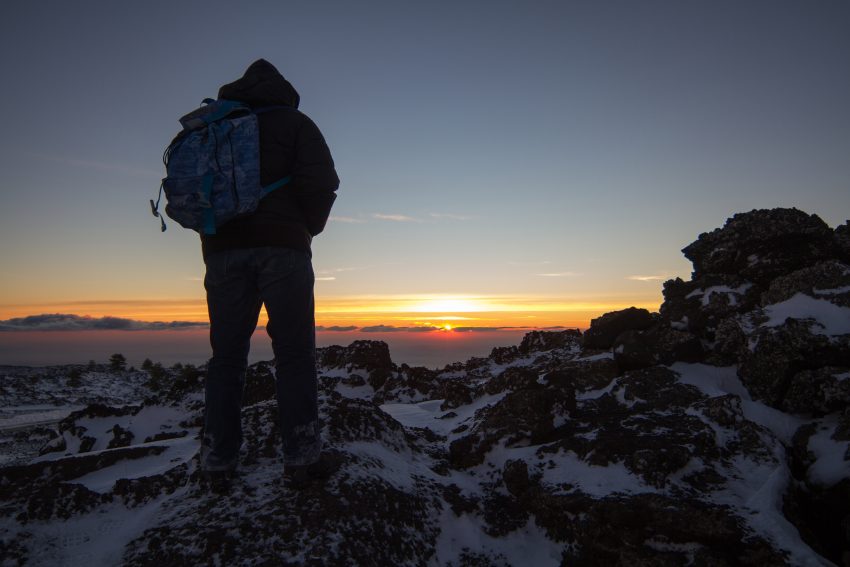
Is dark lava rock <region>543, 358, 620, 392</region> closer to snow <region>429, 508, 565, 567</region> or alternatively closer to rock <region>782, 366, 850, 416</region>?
rock <region>782, 366, 850, 416</region>

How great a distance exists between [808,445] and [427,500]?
4.54m

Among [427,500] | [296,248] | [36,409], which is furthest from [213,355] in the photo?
[36,409]

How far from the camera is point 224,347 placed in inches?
177

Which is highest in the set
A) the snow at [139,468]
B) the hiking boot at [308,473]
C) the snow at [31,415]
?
the hiking boot at [308,473]

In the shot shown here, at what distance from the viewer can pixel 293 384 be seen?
443 cm

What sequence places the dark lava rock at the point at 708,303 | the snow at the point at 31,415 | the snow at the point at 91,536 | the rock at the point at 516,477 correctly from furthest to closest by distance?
1. the snow at the point at 31,415
2. the dark lava rock at the point at 708,303
3. the rock at the point at 516,477
4. the snow at the point at 91,536

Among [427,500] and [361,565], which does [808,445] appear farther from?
[361,565]

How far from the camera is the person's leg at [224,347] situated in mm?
4418

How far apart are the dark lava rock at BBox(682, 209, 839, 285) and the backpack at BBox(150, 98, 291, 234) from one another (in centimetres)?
931

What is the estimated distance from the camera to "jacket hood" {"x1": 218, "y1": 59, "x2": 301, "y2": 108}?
4.71 metres

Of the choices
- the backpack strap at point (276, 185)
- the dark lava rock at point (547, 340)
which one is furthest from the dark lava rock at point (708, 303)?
the backpack strap at point (276, 185)

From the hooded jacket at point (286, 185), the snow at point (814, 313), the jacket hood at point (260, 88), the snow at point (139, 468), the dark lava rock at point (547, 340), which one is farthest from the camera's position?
the dark lava rock at point (547, 340)

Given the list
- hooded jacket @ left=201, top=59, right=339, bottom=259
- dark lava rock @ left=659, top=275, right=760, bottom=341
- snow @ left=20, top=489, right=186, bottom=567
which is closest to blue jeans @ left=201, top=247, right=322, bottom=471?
hooded jacket @ left=201, top=59, right=339, bottom=259

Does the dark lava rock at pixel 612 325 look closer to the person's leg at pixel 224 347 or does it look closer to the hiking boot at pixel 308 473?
the hiking boot at pixel 308 473
